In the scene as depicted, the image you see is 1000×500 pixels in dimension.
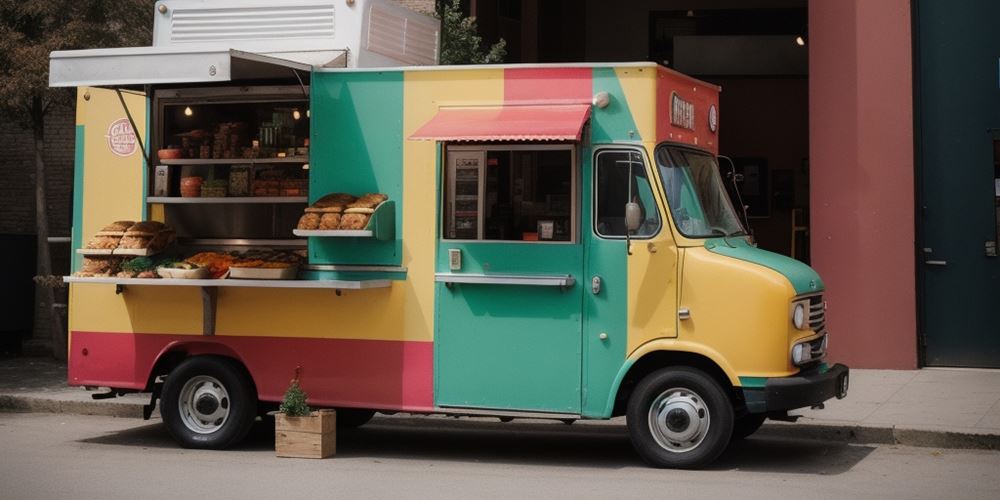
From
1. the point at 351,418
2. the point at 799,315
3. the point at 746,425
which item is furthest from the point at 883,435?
the point at 351,418

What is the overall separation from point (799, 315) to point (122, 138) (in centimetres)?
601

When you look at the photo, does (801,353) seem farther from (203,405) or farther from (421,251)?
(203,405)

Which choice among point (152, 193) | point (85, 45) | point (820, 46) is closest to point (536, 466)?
point (152, 193)

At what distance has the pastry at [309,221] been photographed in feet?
34.6

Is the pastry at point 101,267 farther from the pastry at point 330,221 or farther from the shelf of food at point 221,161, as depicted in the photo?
the pastry at point 330,221

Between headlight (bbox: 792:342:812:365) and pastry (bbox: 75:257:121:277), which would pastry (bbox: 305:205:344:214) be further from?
→ headlight (bbox: 792:342:812:365)

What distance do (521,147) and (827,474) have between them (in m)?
3.39

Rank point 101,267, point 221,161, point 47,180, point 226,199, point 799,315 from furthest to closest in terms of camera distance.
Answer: point 47,180 < point 221,161 < point 226,199 < point 101,267 < point 799,315

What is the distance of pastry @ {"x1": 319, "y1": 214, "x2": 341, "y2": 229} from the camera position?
10445mm

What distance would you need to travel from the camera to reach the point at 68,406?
45.3ft

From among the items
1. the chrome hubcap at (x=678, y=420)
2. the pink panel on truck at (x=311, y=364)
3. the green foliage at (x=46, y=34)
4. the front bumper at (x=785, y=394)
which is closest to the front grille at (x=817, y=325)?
the front bumper at (x=785, y=394)

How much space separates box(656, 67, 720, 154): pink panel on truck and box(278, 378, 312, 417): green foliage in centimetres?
345

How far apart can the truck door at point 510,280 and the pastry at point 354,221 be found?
0.62 metres

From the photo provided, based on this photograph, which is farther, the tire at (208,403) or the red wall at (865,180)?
the red wall at (865,180)
